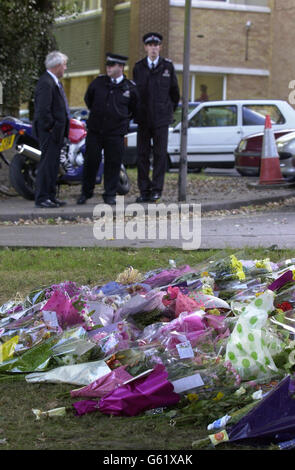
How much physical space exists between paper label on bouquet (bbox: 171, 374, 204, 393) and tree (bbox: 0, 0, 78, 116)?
10924mm

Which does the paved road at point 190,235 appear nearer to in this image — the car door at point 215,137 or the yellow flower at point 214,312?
the yellow flower at point 214,312

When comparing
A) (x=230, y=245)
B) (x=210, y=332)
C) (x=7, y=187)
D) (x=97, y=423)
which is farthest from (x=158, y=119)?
(x=97, y=423)

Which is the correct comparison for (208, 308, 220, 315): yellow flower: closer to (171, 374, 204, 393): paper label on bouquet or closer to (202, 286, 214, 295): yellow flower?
(202, 286, 214, 295): yellow flower

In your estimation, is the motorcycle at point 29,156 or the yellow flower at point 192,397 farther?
the motorcycle at point 29,156

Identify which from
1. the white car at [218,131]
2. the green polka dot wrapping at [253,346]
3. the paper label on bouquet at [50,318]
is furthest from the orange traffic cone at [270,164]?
the green polka dot wrapping at [253,346]

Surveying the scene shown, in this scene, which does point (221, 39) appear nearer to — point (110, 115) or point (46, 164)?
point (110, 115)

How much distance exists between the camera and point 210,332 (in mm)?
4660

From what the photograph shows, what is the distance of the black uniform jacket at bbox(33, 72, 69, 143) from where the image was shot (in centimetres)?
1155

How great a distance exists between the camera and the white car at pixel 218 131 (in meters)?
21.9

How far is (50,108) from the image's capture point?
1160 cm

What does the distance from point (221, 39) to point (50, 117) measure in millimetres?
22427

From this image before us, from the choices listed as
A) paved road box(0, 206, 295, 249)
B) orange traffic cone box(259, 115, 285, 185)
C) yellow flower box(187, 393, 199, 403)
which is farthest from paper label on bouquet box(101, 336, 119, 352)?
orange traffic cone box(259, 115, 285, 185)

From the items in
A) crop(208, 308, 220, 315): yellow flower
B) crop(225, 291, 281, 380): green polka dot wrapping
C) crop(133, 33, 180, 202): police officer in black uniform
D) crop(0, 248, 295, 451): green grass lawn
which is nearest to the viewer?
crop(0, 248, 295, 451): green grass lawn

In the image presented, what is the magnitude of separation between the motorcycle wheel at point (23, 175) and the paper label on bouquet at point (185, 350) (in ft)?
28.0
